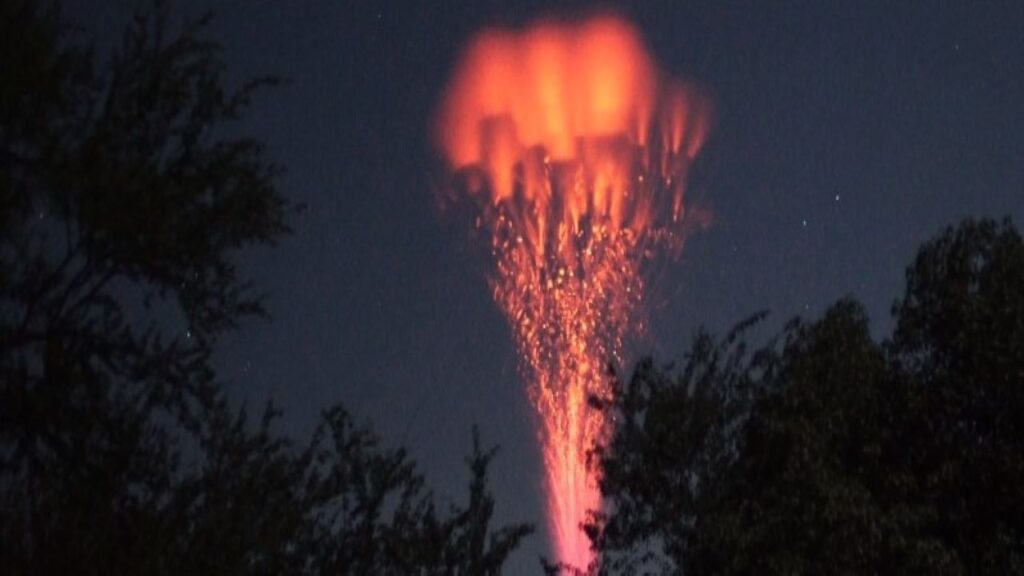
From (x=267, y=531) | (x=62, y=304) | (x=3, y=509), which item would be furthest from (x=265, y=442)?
(x=3, y=509)

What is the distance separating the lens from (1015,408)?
21391 millimetres

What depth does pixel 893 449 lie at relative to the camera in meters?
22.3

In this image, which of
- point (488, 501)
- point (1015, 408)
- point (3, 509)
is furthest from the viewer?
point (488, 501)

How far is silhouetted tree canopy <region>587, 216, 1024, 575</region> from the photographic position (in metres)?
21.2

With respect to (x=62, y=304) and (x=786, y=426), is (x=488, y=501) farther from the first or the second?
(x=62, y=304)

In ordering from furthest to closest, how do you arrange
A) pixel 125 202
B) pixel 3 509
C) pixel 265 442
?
pixel 265 442 < pixel 125 202 < pixel 3 509

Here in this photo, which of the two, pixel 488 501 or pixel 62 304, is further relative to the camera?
pixel 488 501

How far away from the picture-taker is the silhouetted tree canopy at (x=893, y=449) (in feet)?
69.4

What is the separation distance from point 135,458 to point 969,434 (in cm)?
1157

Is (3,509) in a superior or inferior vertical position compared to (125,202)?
inferior

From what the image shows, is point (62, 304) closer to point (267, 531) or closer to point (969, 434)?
point (267, 531)

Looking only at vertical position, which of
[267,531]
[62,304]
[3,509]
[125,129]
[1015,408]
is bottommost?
[3,509]

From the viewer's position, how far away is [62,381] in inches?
582

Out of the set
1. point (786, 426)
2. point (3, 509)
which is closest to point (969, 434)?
point (786, 426)
